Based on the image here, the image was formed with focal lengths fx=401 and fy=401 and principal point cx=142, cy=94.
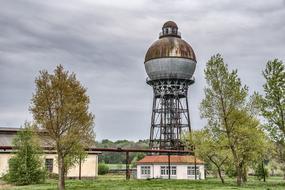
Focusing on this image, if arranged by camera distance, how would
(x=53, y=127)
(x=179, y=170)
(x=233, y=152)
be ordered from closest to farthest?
1. (x=53, y=127)
2. (x=233, y=152)
3. (x=179, y=170)

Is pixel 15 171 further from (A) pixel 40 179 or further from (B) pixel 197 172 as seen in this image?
(B) pixel 197 172

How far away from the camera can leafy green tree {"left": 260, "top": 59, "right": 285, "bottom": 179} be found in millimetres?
38156

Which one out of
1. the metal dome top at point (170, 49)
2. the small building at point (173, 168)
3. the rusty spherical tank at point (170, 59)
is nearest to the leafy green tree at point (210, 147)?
the small building at point (173, 168)

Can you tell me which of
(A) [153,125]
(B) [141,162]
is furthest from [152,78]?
(B) [141,162]

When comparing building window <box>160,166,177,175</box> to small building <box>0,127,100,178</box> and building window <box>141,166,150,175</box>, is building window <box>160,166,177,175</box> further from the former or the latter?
small building <box>0,127,100,178</box>

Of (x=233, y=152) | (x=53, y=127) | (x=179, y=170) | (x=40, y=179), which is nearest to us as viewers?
(x=53, y=127)

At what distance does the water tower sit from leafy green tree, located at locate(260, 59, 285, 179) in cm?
2364

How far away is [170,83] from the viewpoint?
205 feet

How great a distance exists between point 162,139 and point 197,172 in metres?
7.42

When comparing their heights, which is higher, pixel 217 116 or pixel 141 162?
pixel 217 116

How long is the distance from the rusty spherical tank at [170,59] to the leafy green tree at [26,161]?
87.2 ft

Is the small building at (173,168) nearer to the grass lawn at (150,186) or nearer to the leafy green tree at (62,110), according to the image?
the grass lawn at (150,186)

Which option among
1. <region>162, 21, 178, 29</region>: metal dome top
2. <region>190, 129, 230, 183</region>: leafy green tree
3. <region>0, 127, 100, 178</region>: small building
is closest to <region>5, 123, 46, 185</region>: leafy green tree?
<region>0, 127, 100, 178</region>: small building

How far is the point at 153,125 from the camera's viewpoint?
63.8 meters
